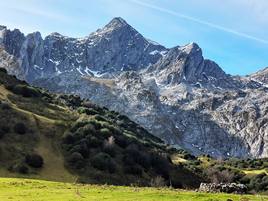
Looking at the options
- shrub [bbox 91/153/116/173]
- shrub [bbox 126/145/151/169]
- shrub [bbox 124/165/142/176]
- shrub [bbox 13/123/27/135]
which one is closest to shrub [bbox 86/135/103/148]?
shrub [bbox 91/153/116/173]

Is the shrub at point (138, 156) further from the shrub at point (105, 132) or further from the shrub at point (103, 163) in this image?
the shrub at point (103, 163)

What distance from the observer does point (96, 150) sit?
265ft

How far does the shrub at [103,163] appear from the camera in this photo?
75.6m

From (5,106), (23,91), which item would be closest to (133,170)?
(5,106)

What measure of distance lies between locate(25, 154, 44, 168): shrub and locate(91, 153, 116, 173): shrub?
10.0 meters

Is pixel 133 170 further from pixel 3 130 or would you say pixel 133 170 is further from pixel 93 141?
pixel 3 130

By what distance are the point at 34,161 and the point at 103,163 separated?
12414 millimetres

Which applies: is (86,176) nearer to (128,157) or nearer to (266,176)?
(128,157)

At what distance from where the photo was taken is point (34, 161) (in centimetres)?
6706

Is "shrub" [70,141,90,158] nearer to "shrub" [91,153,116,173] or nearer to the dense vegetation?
the dense vegetation

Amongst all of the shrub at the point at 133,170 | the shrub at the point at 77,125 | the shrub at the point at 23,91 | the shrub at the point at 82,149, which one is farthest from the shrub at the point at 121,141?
the shrub at the point at 23,91

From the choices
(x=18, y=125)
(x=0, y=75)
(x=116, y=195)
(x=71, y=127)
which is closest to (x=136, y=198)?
(x=116, y=195)

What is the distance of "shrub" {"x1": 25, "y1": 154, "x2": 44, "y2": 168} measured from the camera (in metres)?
66.9

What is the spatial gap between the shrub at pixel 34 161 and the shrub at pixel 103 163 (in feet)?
32.9
